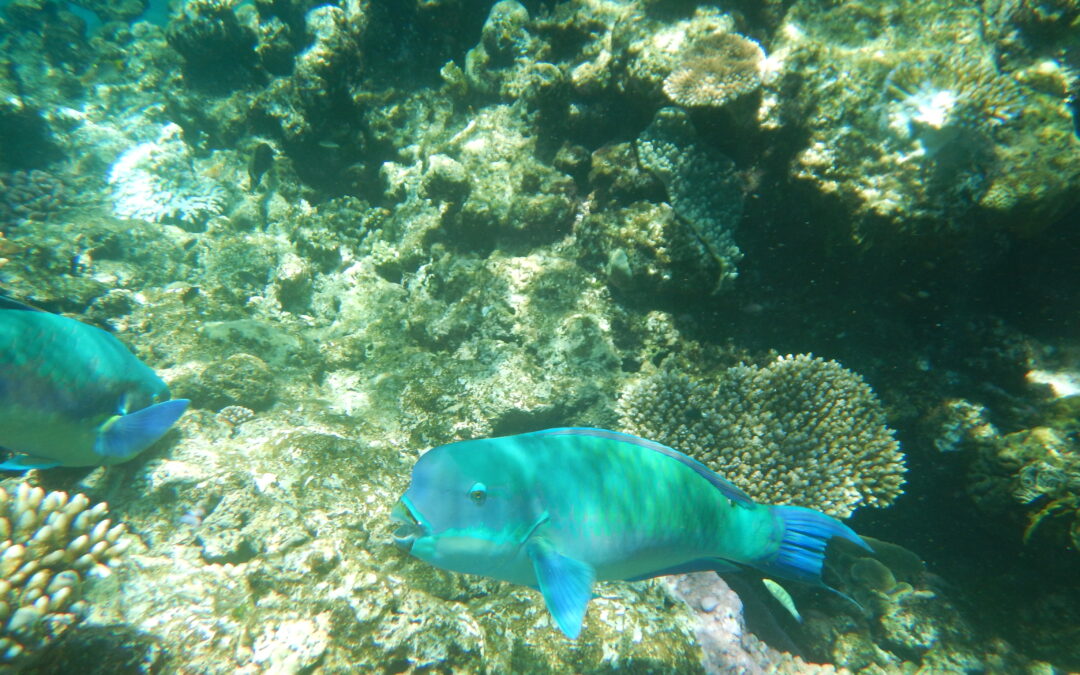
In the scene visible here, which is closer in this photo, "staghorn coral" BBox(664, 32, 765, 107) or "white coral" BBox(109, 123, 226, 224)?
"staghorn coral" BBox(664, 32, 765, 107)

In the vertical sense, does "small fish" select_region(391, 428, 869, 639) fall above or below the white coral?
below

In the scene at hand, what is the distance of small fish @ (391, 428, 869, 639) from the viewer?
171cm

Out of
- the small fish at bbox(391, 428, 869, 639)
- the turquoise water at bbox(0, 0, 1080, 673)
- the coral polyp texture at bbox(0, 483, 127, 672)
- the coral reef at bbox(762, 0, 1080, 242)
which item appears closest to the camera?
the small fish at bbox(391, 428, 869, 639)

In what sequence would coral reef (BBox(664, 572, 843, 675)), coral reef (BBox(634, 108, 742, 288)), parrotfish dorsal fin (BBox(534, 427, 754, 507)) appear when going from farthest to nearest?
coral reef (BBox(634, 108, 742, 288)) → coral reef (BBox(664, 572, 843, 675)) → parrotfish dorsal fin (BBox(534, 427, 754, 507))

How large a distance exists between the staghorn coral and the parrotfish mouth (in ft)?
12.6

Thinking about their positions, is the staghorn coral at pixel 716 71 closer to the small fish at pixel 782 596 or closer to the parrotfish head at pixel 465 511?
the parrotfish head at pixel 465 511

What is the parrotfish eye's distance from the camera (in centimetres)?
170

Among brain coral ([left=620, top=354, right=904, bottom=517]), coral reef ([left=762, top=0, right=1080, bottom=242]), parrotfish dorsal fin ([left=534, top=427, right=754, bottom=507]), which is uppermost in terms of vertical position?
coral reef ([left=762, top=0, right=1080, bottom=242])

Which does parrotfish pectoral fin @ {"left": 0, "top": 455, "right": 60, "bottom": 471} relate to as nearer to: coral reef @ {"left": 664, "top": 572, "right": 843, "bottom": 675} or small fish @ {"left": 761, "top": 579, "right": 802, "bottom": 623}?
coral reef @ {"left": 664, "top": 572, "right": 843, "bottom": 675}

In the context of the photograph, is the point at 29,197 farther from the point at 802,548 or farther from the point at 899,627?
the point at 899,627

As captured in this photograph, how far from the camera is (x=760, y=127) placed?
147 inches

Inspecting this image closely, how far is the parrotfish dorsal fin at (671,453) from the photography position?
78.3 inches

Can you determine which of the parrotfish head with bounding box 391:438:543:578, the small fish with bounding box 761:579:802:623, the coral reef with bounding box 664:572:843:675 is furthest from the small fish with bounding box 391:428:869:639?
the small fish with bounding box 761:579:802:623

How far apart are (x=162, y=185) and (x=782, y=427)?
1135 cm
